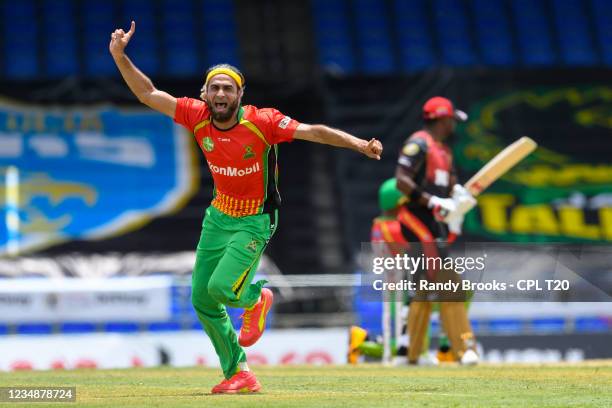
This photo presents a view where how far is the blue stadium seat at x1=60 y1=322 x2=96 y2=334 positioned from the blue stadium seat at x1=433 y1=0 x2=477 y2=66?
26.8ft

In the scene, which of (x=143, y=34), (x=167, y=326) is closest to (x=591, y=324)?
(x=167, y=326)

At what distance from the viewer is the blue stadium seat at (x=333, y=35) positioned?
74.0ft

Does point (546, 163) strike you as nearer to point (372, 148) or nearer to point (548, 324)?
point (548, 324)

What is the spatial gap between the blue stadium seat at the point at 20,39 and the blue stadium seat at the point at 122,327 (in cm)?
577

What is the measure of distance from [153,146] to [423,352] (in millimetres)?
9594

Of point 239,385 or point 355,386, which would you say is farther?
point 355,386

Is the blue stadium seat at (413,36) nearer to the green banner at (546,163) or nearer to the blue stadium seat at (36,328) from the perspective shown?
the green banner at (546,163)

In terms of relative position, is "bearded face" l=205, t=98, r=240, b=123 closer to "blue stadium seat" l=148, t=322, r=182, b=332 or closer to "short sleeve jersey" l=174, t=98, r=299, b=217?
"short sleeve jersey" l=174, t=98, r=299, b=217

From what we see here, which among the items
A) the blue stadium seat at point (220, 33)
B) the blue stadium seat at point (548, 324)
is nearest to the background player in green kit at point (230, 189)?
the blue stadium seat at point (548, 324)

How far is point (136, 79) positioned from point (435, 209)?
3831 mm

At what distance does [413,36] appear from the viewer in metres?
23.3

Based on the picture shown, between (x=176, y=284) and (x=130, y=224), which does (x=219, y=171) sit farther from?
(x=130, y=224)

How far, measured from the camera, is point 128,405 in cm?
809

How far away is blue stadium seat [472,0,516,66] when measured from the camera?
23203mm
